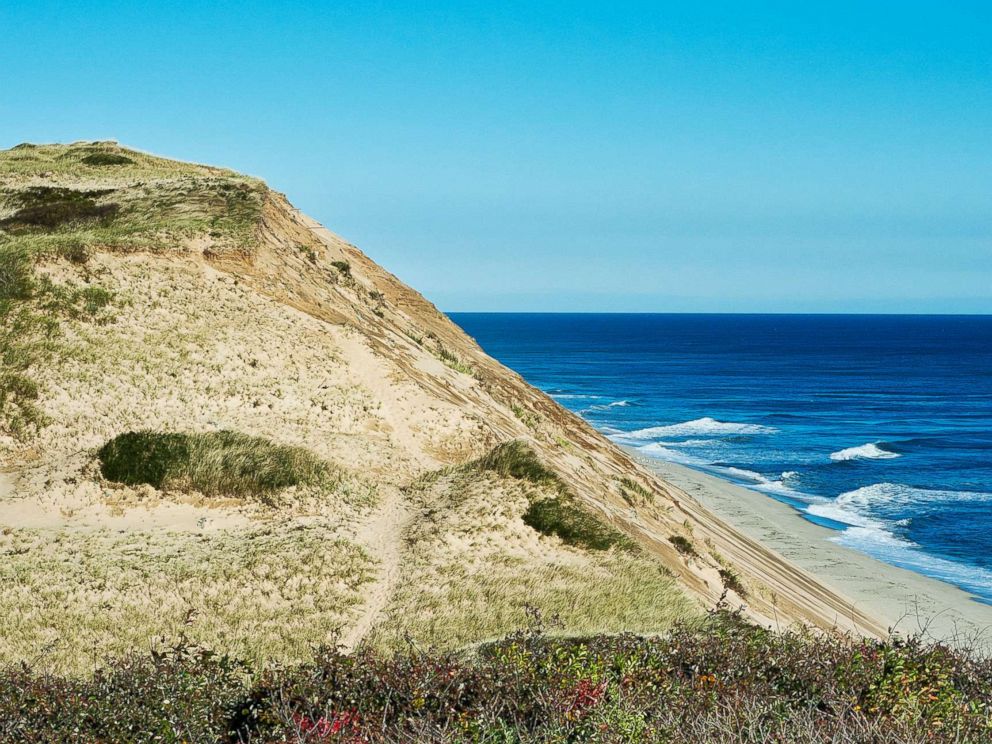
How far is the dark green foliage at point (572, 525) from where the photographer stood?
66.5 feet

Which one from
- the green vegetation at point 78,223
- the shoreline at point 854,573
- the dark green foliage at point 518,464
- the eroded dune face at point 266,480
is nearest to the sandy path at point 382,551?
the eroded dune face at point 266,480

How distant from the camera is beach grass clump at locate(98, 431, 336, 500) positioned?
21406mm

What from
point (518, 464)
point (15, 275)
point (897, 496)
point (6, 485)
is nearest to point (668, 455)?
point (897, 496)

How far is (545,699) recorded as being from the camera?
30.3 ft

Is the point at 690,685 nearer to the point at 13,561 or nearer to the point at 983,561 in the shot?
the point at 13,561

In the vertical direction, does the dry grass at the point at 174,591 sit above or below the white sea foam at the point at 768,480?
above

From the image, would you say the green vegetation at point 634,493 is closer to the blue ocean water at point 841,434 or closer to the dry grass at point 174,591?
the dry grass at point 174,591

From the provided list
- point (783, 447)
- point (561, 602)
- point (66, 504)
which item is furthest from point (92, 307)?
point (783, 447)

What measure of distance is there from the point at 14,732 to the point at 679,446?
2477 inches

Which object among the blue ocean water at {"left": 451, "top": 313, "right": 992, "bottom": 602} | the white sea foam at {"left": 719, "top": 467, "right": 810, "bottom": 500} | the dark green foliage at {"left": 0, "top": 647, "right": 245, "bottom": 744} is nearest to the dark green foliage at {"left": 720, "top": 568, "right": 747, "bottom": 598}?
the dark green foliage at {"left": 0, "top": 647, "right": 245, "bottom": 744}

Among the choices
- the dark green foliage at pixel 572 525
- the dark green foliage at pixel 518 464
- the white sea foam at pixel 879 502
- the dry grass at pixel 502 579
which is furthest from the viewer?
the white sea foam at pixel 879 502

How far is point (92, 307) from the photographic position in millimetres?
26859

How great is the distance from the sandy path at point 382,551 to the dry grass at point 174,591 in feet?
0.99

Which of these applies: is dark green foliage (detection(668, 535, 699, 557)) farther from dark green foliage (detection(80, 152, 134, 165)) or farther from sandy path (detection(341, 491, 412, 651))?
dark green foliage (detection(80, 152, 134, 165))
